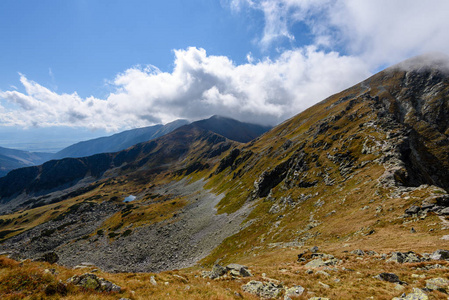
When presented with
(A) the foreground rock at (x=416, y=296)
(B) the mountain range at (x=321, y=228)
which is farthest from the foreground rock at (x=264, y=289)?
(A) the foreground rock at (x=416, y=296)

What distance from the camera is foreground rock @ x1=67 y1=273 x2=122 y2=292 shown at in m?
14.9

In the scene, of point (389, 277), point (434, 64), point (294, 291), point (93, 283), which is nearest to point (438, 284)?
point (389, 277)

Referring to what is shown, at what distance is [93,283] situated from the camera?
15.1 metres

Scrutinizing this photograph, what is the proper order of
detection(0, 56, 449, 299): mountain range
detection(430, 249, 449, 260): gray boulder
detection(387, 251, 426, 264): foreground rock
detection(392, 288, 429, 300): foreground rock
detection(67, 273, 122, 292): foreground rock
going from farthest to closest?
detection(387, 251, 426, 264): foreground rock, detection(430, 249, 449, 260): gray boulder, detection(0, 56, 449, 299): mountain range, detection(67, 273, 122, 292): foreground rock, detection(392, 288, 429, 300): foreground rock

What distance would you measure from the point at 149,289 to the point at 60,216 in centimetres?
19152

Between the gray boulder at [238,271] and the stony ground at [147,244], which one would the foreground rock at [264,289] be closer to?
the gray boulder at [238,271]

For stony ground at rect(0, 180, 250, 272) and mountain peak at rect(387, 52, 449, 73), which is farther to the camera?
mountain peak at rect(387, 52, 449, 73)

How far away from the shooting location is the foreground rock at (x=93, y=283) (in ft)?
48.9

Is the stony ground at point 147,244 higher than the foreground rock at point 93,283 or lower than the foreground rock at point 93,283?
lower

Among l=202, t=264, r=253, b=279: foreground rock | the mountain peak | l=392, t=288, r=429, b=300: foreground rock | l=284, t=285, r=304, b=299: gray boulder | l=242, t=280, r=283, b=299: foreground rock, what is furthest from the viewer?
the mountain peak

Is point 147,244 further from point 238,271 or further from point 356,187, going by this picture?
point 356,187

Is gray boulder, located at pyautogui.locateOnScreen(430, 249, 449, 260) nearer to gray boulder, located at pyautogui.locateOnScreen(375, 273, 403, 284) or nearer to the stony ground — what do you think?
gray boulder, located at pyautogui.locateOnScreen(375, 273, 403, 284)

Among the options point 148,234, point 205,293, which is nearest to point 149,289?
point 205,293

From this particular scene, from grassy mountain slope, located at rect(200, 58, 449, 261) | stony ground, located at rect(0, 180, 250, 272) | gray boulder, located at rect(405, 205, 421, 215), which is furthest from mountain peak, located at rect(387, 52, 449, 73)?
stony ground, located at rect(0, 180, 250, 272)
